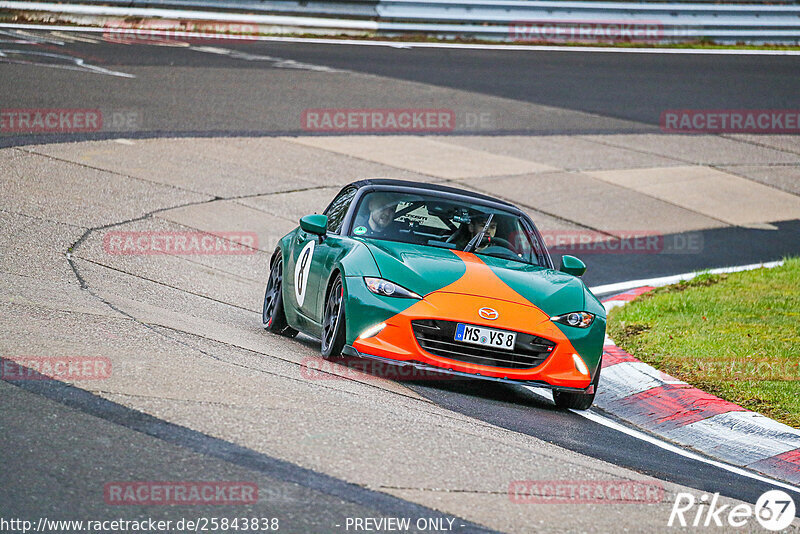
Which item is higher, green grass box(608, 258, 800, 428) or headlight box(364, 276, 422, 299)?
headlight box(364, 276, 422, 299)

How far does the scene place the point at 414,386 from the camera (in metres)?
7.91

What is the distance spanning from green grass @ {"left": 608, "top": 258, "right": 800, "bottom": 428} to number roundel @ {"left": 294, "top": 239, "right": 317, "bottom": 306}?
2941 millimetres

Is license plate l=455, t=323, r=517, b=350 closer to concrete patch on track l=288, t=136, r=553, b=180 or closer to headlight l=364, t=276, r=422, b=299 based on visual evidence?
headlight l=364, t=276, r=422, b=299

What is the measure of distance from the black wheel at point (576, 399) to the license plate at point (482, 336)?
2.50 ft

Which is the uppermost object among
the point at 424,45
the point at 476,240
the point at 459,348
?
the point at 424,45

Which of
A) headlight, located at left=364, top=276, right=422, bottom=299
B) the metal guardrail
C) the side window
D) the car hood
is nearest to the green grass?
the car hood

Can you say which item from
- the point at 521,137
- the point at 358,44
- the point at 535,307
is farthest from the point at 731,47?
the point at 535,307

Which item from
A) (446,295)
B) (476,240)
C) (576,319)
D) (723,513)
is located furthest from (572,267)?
(723,513)

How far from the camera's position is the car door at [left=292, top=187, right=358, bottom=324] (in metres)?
8.70

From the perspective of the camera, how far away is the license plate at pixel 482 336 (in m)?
7.72

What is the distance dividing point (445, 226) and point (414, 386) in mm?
1675

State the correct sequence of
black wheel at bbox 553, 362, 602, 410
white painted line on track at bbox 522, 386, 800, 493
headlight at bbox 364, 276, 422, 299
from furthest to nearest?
1. black wheel at bbox 553, 362, 602, 410
2. headlight at bbox 364, 276, 422, 299
3. white painted line on track at bbox 522, 386, 800, 493

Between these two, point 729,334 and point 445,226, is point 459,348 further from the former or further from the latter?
point 729,334

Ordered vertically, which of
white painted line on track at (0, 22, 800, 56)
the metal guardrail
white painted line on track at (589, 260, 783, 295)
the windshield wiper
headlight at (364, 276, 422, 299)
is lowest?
white painted line on track at (589, 260, 783, 295)
